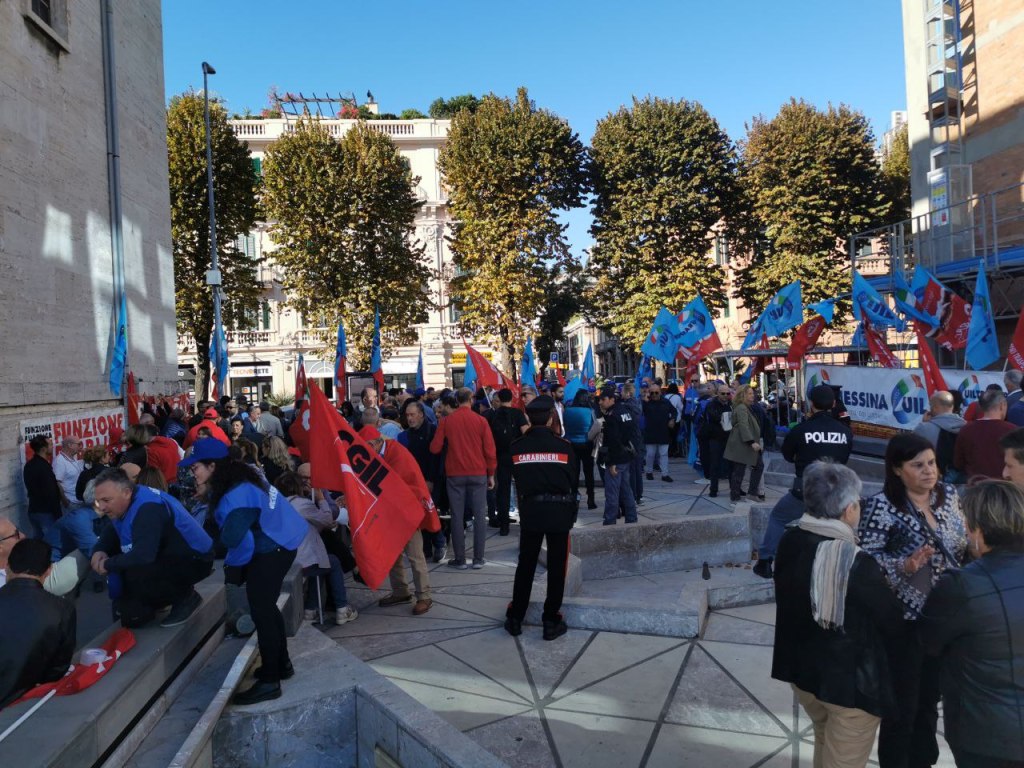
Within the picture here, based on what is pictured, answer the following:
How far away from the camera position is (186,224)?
25156 millimetres

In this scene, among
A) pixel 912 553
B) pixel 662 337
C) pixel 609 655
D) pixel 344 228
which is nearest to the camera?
pixel 912 553

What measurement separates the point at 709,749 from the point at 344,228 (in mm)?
26749

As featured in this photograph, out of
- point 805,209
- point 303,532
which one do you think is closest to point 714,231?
point 805,209

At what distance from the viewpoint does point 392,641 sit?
5.87 m

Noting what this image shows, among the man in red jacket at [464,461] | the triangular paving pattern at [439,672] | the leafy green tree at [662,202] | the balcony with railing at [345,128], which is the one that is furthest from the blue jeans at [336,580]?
the balcony with railing at [345,128]

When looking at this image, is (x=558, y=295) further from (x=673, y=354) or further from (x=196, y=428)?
(x=196, y=428)

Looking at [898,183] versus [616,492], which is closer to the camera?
[616,492]

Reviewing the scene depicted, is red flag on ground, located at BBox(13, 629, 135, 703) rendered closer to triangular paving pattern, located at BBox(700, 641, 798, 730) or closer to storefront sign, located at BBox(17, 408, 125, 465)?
triangular paving pattern, located at BBox(700, 641, 798, 730)

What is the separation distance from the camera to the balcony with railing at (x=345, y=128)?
39.8 m

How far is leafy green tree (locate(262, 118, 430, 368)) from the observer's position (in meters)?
28.4

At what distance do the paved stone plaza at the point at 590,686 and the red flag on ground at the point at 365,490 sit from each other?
0.74 m

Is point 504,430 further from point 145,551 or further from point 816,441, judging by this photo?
point 145,551

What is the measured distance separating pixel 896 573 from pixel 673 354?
11.8 metres

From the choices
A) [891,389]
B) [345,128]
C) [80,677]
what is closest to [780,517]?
[80,677]
